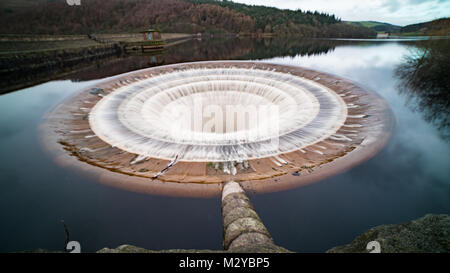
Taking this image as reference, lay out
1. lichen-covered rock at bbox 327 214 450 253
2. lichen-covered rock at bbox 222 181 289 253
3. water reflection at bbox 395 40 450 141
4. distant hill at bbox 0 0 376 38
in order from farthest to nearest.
A: distant hill at bbox 0 0 376 38, water reflection at bbox 395 40 450 141, lichen-covered rock at bbox 222 181 289 253, lichen-covered rock at bbox 327 214 450 253

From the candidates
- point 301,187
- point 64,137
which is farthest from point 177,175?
point 64,137

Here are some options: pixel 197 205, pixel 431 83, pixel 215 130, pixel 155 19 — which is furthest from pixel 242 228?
pixel 155 19

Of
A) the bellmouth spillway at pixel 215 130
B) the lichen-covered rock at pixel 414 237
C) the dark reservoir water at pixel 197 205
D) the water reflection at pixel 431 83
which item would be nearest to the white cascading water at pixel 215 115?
the bellmouth spillway at pixel 215 130

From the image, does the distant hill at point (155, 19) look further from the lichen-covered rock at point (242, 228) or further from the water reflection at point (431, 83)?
the lichen-covered rock at point (242, 228)

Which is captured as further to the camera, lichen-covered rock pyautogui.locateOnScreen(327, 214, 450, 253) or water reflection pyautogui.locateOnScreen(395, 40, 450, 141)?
water reflection pyautogui.locateOnScreen(395, 40, 450, 141)

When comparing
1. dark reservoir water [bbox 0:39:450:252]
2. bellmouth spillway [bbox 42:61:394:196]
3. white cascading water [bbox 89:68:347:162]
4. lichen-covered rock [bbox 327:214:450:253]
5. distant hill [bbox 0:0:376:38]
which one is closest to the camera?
lichen-covered rock [bbox 327:214:450:253]

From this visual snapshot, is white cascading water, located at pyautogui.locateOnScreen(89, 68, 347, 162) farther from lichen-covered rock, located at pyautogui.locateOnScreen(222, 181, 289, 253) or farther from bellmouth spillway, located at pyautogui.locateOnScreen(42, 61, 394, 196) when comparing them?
lichen-covered rock, located at pyautogui.locateOnScreen(222, 181, 289, 253)

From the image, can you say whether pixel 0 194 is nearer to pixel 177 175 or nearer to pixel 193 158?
pixel 177 175

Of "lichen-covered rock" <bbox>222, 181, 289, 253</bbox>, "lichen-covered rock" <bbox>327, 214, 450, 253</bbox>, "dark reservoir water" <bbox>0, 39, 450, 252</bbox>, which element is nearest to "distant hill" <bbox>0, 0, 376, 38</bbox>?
"dark reservoir water" <bbox>0, 39, 450, 252</bbox>
